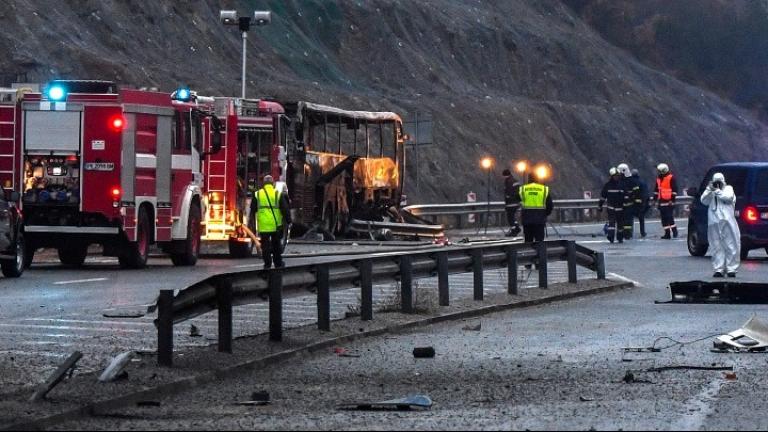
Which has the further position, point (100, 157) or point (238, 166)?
point (238, 166)

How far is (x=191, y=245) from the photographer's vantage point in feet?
102

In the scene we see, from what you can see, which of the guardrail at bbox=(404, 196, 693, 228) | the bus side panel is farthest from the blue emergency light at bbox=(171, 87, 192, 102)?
the guardrail at bbox=(404, 196, 693, 228)

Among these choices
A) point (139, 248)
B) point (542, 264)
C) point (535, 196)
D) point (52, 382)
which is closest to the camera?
point (52, 382)

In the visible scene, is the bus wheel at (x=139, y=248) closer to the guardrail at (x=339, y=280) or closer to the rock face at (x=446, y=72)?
the guardrail at (x=339, y=280)

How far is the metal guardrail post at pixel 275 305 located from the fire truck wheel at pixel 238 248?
17.7 m

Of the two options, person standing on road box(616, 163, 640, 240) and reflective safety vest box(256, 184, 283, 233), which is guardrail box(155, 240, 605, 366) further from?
person standing on road box(616, 163, 640, 240)

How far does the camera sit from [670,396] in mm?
12312

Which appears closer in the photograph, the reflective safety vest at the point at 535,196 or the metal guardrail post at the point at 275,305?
the metal guardrail post at the point at 275,305

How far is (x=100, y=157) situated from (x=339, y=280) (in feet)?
39.8

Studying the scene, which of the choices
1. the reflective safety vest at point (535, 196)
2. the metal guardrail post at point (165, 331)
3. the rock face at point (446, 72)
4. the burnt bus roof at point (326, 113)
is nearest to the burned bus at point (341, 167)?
the burnt bus roof at point (326, 113)

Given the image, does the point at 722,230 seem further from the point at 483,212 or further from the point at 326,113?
the point at 483,212

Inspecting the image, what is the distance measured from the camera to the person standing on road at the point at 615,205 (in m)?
41.4

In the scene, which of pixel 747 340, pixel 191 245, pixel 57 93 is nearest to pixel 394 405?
pixel 747 340

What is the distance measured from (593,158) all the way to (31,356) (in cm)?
6231
